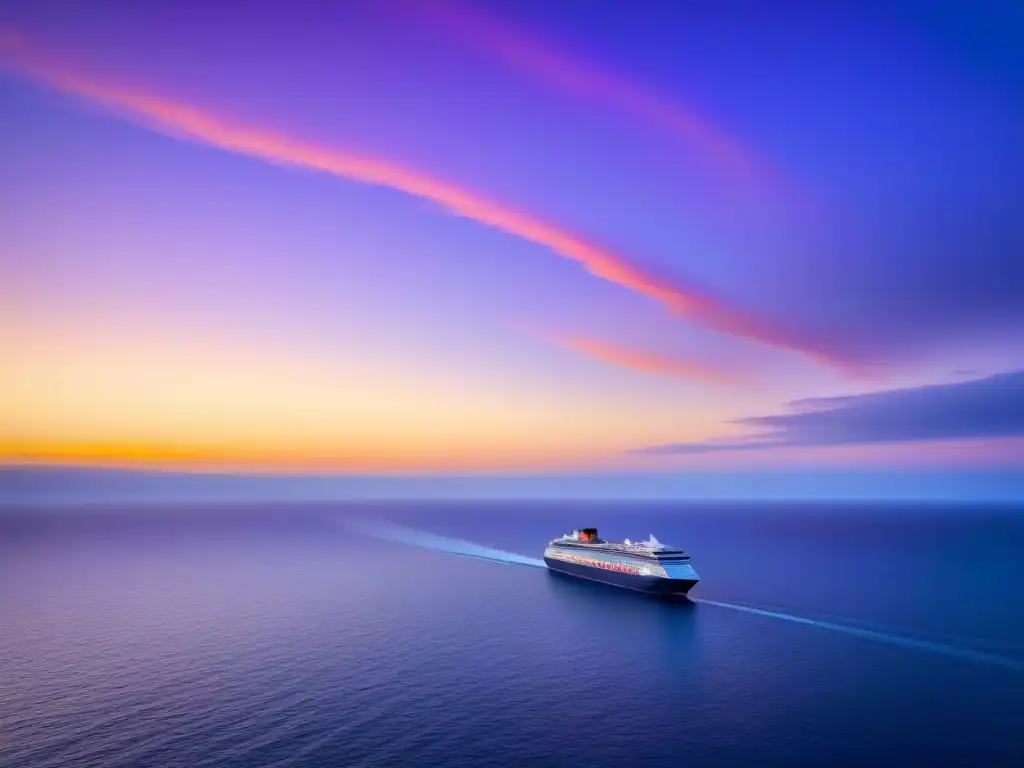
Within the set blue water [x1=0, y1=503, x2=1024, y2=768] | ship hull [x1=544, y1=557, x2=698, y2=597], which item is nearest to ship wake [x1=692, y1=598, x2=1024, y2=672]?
blue water [x1=0, y1=503, x2=1024, y2=768]

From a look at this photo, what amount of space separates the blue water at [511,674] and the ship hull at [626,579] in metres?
3.32

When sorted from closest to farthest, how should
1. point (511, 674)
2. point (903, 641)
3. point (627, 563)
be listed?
1. point (511, 674)
2. point (903, 641)
3. point (627, 563)

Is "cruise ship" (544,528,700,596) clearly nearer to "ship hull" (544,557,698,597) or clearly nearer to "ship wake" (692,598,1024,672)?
"ship hull" (544,557,698,597)

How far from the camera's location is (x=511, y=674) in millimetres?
73500

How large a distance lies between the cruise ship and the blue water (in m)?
4.34

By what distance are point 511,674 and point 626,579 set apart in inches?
2497

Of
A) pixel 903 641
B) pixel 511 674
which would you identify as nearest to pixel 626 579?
pixel 903 641

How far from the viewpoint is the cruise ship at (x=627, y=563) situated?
4673 inches

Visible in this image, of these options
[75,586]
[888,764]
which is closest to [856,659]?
[888,764]

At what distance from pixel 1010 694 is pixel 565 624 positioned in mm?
58501

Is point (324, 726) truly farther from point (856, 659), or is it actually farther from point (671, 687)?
point (856, 659)

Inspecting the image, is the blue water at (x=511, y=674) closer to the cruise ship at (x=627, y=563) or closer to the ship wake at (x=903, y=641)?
the ship wake at (x=903, y=641)

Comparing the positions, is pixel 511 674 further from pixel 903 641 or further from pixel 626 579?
pixel 626 579

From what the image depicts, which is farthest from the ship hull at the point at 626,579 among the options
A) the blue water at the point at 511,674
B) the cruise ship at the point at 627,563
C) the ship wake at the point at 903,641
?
the ship wake at the point at 903,641
